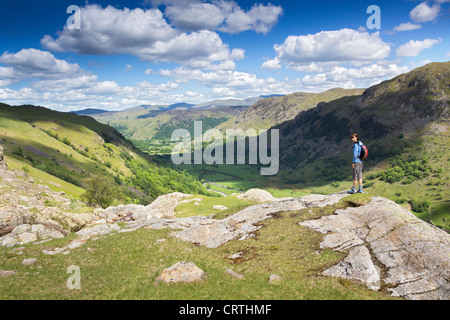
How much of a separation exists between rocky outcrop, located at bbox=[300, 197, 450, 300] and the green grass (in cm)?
174

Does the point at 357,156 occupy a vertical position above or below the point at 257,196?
above

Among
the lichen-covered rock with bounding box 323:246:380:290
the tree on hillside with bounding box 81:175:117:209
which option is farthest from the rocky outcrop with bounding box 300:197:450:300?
the tree on hillside with bounding box 81:175:117:209

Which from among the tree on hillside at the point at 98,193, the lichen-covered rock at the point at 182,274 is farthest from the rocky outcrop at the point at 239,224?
the tree on hillside at the point at 98,193

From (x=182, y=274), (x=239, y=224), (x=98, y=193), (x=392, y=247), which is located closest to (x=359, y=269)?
(x=392, y=247)

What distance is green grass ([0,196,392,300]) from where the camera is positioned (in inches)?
861

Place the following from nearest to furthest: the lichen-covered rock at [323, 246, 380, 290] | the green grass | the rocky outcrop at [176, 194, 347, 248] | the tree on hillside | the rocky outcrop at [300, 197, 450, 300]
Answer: the rocky outcrop at [300, 197, 450, 300] < the green grass < the lichen-covered rock at [323, 246, 380, 290] < the rocky outcrop at [176, 194, 347, 248] < the tree on hillside

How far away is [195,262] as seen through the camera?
28.8m

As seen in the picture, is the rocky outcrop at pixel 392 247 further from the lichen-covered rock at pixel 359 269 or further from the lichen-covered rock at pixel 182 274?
the lichen-covered rock at pixel 182 274

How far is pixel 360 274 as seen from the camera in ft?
76.0

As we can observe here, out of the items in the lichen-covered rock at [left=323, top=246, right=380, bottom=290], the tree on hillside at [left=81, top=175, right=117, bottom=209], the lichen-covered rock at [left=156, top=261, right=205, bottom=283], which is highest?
the lichen-covered rock at [left=323, top=246, right=380, bottom=290]

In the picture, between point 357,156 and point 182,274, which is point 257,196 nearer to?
point 357,156

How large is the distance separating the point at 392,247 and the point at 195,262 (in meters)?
21.4

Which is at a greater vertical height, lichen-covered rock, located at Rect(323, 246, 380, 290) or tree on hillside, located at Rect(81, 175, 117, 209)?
lichen-covered rock, located at Rect(323, 246, 380, 290)

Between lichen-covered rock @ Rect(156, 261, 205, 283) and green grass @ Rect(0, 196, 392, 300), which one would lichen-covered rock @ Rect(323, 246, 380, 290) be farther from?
lichen-covered rock @ Rect(156, 261, 205, 283)
